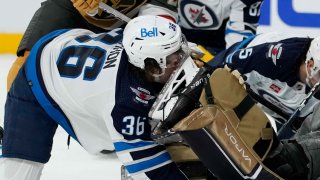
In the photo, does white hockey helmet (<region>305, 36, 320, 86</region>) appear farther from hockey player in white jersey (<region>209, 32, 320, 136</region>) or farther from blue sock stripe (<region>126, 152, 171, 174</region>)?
blue sock stripe (<region>126, 152, 171, 174</region>)

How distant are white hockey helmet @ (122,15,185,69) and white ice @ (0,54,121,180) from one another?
0.81 m

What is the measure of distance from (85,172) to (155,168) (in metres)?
0.78

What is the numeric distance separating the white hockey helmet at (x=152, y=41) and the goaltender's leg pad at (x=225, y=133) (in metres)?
0.21

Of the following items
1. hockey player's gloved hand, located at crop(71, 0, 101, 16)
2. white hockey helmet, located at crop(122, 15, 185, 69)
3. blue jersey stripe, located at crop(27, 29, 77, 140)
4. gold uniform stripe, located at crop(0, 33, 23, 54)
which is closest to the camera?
white hockey helmet, located at crop(122, 15, 185, 69)

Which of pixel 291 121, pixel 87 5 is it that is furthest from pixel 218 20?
pixel 291 121

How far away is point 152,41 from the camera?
2.15 metres

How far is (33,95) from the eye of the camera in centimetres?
240

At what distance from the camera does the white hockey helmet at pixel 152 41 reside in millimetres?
2150

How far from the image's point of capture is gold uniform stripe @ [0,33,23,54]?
4398mm

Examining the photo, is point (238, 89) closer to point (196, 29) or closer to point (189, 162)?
point (189, 162)

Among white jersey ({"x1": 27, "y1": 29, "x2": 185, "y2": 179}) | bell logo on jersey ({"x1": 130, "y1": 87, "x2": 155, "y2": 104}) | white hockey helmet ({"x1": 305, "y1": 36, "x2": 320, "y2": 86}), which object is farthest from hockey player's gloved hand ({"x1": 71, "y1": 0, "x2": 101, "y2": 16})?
white hockey helmet ({"x1": 305, "y1": 36, "x2": 320, "y2": 86})

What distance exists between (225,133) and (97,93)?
18.7 inches

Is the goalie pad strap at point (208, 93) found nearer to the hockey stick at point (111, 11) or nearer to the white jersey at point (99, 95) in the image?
the white jersey at point (99, 95)

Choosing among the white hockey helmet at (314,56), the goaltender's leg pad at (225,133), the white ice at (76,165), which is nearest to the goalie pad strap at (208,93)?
the goaltender's leg pad at (225,133)
